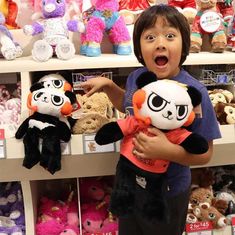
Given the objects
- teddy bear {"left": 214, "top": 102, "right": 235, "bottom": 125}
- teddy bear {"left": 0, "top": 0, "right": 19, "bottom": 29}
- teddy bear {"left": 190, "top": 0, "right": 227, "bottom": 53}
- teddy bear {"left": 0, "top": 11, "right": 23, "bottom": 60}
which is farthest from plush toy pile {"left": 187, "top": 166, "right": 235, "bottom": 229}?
teddy bear {"left": 0, "top": 0, "right": 19, "bottom": 29}

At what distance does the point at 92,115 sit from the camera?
1.26 metres

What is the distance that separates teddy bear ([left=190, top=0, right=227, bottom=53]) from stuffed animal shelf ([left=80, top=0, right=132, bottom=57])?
309mm

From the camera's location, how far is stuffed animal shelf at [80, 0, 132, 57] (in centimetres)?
148

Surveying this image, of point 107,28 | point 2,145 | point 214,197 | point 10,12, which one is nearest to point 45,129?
point 2,145

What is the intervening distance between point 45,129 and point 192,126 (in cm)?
48

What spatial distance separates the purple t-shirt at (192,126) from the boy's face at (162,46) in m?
0.06

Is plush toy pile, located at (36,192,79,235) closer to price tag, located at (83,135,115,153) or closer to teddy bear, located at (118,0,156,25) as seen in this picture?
price tag, located at (83,135,115,153)

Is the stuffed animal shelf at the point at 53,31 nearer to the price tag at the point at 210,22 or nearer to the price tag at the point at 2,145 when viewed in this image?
the price tag at the point at 2,145

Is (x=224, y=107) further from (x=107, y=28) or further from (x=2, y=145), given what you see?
(x=2, y=145)

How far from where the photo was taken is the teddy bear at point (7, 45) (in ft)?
4.62

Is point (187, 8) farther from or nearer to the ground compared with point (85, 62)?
farther from the ground

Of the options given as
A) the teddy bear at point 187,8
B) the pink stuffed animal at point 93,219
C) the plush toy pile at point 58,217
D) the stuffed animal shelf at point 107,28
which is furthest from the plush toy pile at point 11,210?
the teddy bear at point 187,8

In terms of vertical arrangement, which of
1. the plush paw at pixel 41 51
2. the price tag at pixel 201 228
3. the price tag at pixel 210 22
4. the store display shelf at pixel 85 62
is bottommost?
the price tag at pixel 201 228

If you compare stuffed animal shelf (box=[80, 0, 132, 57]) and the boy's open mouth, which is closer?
the boy's open mouth
